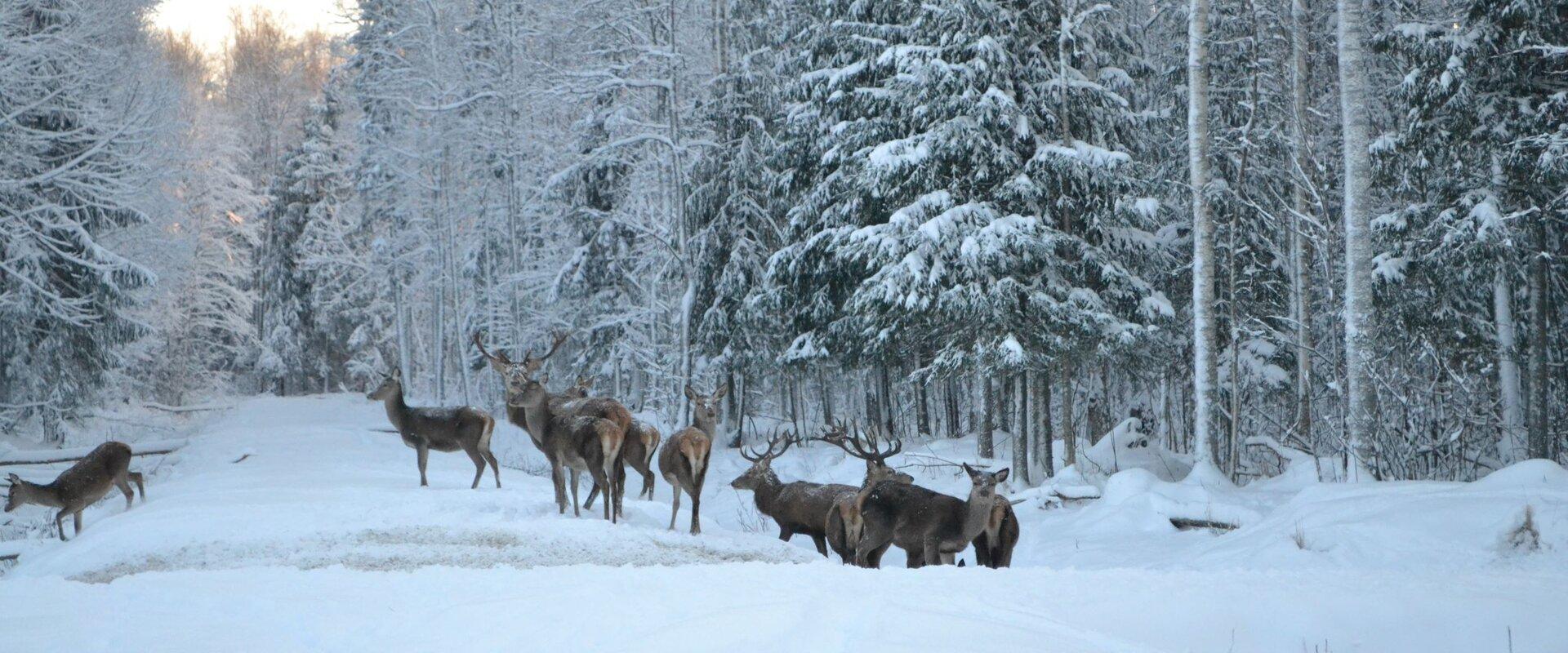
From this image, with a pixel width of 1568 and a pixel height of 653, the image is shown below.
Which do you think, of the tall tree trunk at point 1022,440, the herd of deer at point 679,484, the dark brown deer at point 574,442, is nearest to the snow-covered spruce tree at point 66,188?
the herd of deer at point 679,484

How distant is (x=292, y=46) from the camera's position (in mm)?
58594

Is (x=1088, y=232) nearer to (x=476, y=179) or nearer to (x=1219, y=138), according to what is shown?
(x=1219, y=138)

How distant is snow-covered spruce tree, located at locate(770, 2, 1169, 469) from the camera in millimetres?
16328

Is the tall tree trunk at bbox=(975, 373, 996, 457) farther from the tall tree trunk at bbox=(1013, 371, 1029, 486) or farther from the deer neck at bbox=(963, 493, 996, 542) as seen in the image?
the deer neck at bbox=(963, 493, 996, 542)

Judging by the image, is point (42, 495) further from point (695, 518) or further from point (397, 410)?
point (695, 518)

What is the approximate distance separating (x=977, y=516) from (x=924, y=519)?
1.67 ft

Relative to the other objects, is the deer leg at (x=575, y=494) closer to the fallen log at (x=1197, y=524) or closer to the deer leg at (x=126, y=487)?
the deer leg at (x=126, y=487)

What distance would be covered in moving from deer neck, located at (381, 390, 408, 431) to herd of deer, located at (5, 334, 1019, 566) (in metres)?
0.09

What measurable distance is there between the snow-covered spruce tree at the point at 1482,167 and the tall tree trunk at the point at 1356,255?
3919mm

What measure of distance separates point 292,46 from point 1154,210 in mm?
53534

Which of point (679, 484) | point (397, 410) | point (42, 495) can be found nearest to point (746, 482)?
point (679, 484)

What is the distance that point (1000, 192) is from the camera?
657 inches

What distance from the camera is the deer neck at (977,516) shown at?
9.40m

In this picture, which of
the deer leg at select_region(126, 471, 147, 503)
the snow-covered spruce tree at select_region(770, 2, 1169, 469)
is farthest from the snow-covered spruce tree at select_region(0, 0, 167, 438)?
the snow-covered spruce tree at select_region(770, 2, 1169, 469)
